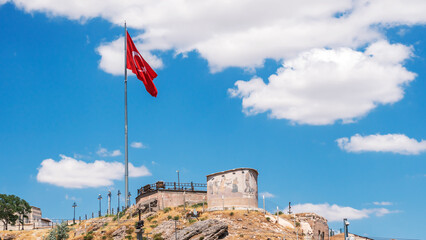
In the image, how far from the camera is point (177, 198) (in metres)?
78.5

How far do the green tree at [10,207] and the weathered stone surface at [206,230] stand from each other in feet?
156

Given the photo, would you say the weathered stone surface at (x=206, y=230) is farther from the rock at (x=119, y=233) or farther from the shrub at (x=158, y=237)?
the rock at (x=119, y=233)

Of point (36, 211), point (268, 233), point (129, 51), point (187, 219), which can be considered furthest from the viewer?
point (36, 211)

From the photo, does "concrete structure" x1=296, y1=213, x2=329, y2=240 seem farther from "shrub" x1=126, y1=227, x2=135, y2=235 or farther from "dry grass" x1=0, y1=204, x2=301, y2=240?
"shrub" x1=126, y1=227, x2=135, y2=235

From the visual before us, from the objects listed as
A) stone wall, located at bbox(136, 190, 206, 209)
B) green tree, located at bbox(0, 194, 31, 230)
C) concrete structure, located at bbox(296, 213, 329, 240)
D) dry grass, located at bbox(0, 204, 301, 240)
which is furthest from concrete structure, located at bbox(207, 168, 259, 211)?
green tree, located at bbox(0, 194, 31, 230)

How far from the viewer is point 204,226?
59.2m

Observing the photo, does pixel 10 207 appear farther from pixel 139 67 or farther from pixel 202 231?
pixel 139 67

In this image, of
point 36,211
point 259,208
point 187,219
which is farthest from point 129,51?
point 36,211

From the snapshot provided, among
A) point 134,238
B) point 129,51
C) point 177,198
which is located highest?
point 129,51

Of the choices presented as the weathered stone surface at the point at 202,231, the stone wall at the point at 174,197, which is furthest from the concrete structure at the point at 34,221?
the weathered stone surface at the point at 202,231

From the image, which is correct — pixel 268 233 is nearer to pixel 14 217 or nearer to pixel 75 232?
pixel 75 232

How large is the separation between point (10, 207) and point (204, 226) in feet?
165

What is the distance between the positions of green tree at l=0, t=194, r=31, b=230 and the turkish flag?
2550 inches

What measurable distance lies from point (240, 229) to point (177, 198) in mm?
18883
